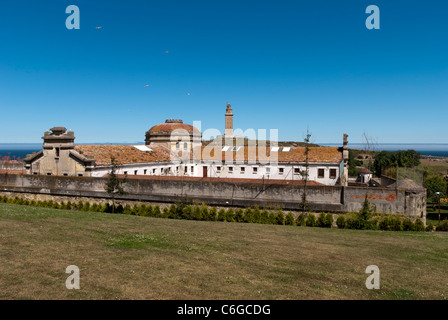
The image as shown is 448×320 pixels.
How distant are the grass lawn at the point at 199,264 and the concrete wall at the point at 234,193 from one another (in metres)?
6.62

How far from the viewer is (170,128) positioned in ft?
160

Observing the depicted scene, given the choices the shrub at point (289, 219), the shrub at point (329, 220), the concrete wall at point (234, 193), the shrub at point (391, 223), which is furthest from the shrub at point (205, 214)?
the shrub at point (391, 223)

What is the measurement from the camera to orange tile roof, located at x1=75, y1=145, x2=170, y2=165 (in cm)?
3222

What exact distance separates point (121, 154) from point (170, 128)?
534 inches

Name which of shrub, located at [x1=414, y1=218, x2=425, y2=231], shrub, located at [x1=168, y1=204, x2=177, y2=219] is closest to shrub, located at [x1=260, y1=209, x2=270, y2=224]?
shrub, located at [x1=168, y1=204, x2=177, y2=219]

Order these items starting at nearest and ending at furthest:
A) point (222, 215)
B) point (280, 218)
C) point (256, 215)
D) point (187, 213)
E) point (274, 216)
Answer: point (280, 218), point (274, 216), point (256, 215), point (222, 215), point (187, 213)

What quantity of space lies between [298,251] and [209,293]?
533cm

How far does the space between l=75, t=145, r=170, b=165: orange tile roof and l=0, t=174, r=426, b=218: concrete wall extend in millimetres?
5589

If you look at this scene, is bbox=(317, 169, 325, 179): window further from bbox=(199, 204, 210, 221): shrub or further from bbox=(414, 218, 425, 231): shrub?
bbox=(199, 204, 210, 221): shrub

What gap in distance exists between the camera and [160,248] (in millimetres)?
10273

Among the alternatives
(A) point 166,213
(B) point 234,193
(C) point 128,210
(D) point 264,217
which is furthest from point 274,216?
(C) point 128,210

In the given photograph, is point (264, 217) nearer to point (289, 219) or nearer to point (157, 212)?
point (289, 219)
